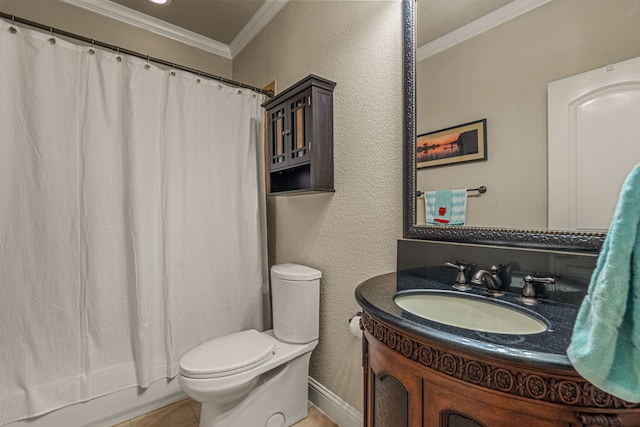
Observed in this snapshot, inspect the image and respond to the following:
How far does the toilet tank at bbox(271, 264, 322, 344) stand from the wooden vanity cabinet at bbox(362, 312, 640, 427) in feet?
2.55

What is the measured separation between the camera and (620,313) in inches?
15.5

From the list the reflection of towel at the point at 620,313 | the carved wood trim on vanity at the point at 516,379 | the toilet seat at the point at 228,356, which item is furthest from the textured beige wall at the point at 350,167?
the reflection of towel at the point at 620,313

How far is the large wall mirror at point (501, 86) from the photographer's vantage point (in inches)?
32.7

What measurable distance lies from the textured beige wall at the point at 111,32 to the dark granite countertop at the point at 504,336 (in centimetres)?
251

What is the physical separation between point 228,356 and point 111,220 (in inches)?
37.8

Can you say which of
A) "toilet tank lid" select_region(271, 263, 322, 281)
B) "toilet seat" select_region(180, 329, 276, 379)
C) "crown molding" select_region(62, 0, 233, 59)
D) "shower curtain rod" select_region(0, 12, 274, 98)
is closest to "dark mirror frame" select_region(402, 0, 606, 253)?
"toilet tank lid" select_region(271, 263, 322, 281)

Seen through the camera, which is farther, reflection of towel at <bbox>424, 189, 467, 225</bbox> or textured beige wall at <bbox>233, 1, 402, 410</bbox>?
textured beige wall at <bbox>233, 1, 402, 410</bbox>

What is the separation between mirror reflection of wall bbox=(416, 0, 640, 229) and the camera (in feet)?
2.68

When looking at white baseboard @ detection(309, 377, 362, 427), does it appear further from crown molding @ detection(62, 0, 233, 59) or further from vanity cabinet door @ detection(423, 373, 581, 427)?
crown molding @ detection(62, 0, 233, 59)

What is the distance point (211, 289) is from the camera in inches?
72.5

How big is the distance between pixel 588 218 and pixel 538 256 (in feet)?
0.54

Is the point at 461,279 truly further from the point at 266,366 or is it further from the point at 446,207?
the point at 266,366

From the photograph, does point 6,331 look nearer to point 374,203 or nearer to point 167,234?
point 167,234

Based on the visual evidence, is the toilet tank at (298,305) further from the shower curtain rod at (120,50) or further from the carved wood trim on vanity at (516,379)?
the shower curtain rod at (120,50)
